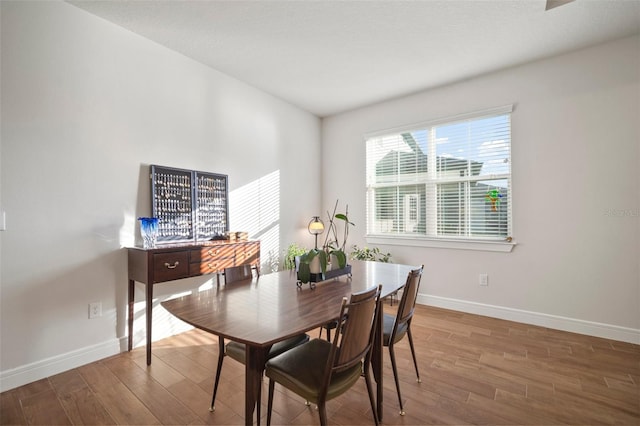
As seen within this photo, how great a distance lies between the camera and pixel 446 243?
12.4 feet

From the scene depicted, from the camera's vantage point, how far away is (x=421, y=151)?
403 centimetres

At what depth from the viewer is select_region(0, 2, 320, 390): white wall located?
211 centimetres

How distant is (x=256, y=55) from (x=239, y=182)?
4.45ft

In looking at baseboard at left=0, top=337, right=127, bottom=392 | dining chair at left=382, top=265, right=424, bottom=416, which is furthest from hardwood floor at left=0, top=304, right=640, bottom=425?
dining chair at left=382, top=265, right=424, bottom=416

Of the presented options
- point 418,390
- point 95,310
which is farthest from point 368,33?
point 95,310

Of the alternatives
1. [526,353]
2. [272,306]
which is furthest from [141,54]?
[526,353]

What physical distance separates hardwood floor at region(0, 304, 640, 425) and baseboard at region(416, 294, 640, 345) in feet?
→ 0.38

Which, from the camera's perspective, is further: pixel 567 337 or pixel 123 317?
pixel 567 337

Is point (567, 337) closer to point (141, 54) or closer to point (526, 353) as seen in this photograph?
point (526, 353)

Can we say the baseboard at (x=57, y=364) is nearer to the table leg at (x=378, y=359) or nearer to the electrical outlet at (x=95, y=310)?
the electrical outlet at (x=95, y=310)

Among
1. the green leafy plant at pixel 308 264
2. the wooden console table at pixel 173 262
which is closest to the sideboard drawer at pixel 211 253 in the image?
the wooden console table at pixel 173 262

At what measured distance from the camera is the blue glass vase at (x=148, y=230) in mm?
2561

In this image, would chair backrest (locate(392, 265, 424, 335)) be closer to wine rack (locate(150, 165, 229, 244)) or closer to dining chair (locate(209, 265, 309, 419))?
dining chair (locate(209, 265, 309, 419))

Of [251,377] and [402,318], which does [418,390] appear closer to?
[402,318]
